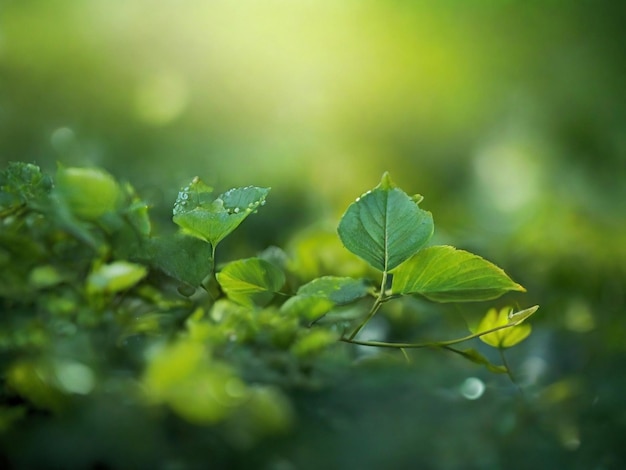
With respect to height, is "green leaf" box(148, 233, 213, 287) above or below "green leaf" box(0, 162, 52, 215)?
below

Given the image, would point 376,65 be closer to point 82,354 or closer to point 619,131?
point 619,131

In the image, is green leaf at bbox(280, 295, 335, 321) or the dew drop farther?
the dew drop

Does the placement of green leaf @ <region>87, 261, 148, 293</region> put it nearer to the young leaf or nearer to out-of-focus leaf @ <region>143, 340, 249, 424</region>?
out-of-focus leaf @ <region>143, 340, 249, 424</region>

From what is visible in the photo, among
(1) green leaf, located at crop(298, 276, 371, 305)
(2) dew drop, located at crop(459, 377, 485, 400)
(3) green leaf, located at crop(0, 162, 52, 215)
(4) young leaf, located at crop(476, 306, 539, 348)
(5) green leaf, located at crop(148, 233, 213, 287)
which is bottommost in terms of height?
(2) dew drop, located at crop(459, 377, 485, 400)

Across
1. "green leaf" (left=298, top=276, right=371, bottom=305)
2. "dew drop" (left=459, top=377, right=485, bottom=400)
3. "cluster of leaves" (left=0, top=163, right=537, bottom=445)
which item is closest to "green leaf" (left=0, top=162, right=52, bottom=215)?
"cluster of leaves" (left=0, top=163, right=537, bottom=445)

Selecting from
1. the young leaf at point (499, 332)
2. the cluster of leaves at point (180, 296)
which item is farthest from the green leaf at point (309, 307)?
the young leaf at point (499, 332)

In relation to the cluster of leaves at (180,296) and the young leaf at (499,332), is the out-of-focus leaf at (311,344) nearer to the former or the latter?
the cluster of leaves at (180,296)

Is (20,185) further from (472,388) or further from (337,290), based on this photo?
(472,388)

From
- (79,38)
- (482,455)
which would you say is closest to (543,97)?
(79,38)
